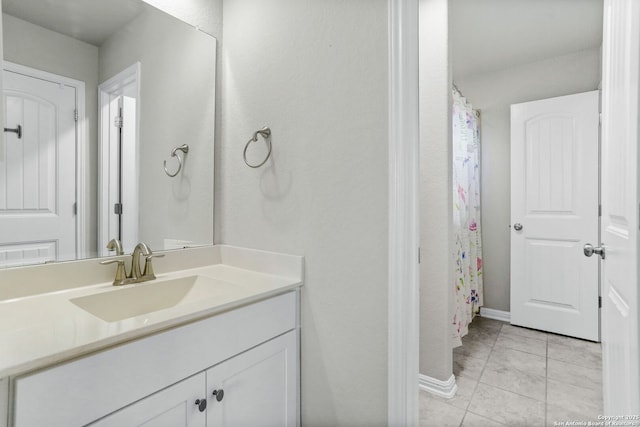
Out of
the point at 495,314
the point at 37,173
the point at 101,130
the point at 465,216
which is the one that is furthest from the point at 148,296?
the point at 495,314

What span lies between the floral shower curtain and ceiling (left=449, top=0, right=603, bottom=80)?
0.46 meters

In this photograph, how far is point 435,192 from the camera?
5.98 ft

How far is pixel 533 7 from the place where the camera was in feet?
7.04

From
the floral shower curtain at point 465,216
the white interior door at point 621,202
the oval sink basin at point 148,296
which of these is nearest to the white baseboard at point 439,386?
the floral shower curtain at point 465,216

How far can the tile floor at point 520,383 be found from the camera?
5.45ft

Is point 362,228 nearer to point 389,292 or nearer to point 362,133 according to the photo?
point 389,292

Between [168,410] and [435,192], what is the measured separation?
5.14 ft

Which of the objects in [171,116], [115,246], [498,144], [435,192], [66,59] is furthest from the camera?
[498,144]

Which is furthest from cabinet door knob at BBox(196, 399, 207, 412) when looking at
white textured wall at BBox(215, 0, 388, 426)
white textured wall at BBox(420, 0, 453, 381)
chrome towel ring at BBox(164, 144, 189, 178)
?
white textured wall at BBox(420, 0, 453, 381)

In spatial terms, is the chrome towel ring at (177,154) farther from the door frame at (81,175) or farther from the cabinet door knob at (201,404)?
the cabinet door knob at (201,404)

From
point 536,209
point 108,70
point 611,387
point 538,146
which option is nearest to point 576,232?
point 536,209

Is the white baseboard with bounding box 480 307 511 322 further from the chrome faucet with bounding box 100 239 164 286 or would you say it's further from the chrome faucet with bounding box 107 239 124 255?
the chrome faucet with bounding box 107 239 124 255

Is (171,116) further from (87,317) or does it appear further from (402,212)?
(402,212)

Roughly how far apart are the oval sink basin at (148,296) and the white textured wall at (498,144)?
110 inches
